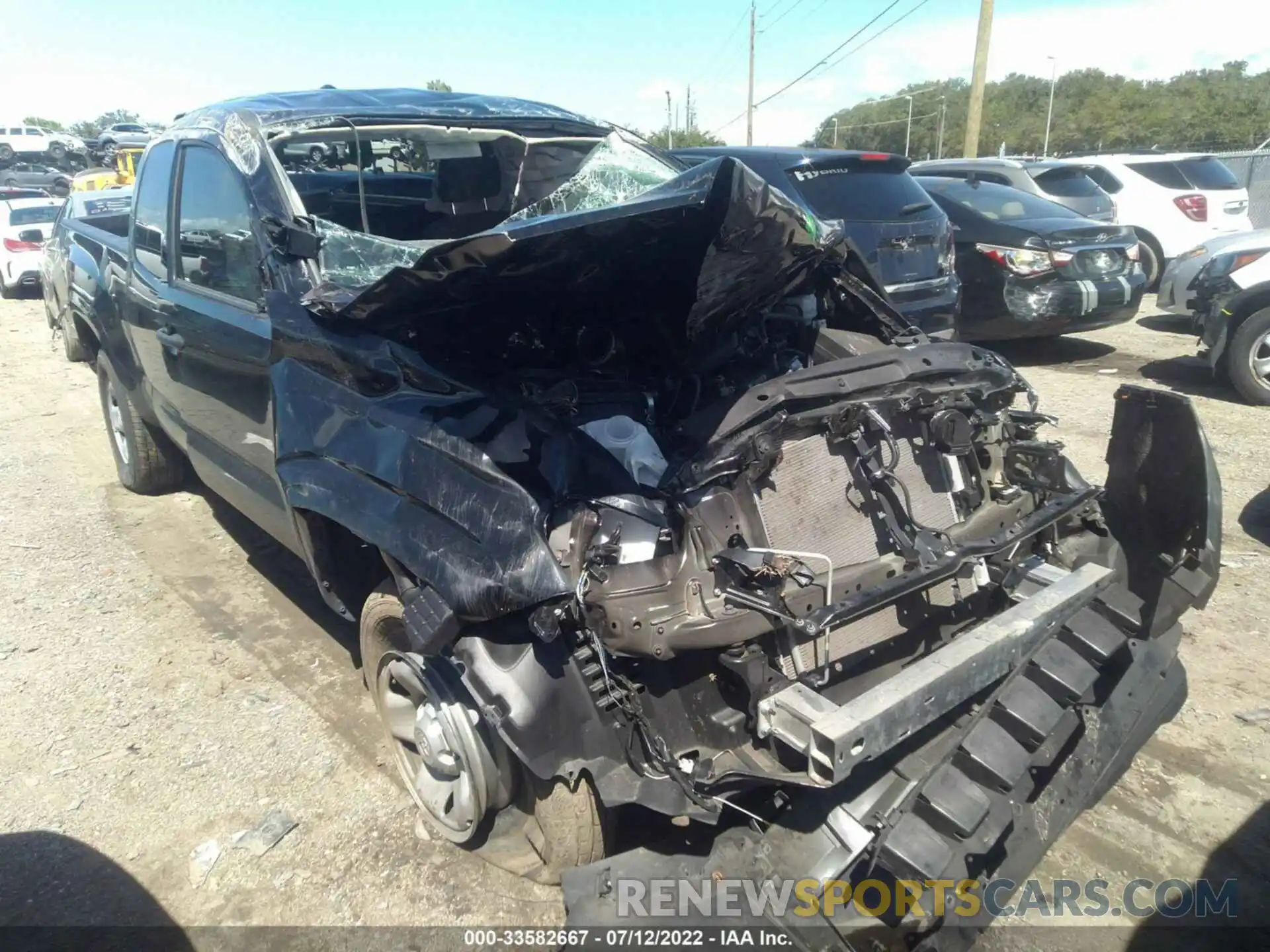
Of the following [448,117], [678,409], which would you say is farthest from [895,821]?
[448,117]

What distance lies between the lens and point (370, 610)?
9.06ft

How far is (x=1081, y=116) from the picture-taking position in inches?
1897

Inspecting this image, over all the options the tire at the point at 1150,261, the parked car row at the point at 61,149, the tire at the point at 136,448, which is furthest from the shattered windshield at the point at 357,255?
the parked car row at the point at 61,149

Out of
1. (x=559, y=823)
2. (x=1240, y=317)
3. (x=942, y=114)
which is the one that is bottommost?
(x=559, y=823)

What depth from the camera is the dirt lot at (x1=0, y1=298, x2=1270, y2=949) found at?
99.6 inches

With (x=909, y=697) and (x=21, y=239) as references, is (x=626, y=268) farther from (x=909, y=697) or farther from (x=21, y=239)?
(x=21, y=239)

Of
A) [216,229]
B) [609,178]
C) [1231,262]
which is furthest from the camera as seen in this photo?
[1231,262]

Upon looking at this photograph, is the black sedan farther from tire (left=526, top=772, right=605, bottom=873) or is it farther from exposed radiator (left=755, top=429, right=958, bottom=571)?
tire (left=526, top=772, right=605, bottom=873)

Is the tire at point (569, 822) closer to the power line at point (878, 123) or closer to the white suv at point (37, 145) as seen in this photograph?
the white suv at point (37, 145)

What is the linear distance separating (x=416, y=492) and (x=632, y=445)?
68cm

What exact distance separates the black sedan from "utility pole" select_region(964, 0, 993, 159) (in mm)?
9159

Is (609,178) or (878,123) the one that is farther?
(878,123)

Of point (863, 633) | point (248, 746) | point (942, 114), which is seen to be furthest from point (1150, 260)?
point (942, 114)

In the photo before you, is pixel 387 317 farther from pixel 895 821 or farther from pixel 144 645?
pixel 144 645
